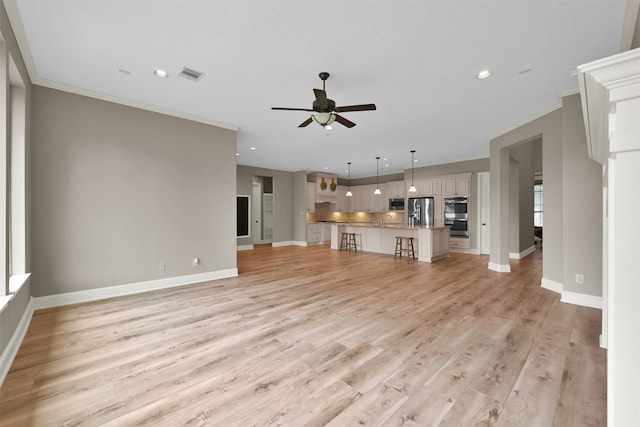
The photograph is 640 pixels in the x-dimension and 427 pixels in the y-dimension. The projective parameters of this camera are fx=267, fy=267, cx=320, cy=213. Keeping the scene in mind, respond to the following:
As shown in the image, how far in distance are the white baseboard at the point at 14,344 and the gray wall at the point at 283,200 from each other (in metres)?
6.44

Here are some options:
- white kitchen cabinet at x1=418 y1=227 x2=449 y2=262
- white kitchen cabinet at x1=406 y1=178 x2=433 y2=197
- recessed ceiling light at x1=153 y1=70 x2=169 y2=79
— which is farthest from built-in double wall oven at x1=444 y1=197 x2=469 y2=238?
recessed ceiling light at x1=153 y1=70 x2=169 y2=79

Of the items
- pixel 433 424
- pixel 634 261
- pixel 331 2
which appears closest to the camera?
pixel 634 261

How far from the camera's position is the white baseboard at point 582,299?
357 cm

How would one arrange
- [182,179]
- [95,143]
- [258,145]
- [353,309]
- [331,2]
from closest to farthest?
1. [331,2]
2. [353,309]
3. [95,143]
4. [182,179]
5. [258,145]

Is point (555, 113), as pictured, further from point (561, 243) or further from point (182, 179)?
point (182, 179)

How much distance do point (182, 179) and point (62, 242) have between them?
180 centimetres

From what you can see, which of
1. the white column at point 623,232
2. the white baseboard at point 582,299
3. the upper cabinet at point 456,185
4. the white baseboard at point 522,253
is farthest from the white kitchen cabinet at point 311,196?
the white column at point 623,232

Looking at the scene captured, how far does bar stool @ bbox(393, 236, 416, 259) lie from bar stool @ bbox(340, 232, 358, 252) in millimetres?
1582

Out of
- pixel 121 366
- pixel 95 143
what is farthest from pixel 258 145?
pixel 121 366

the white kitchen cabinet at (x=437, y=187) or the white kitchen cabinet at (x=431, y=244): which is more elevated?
the white kitchen cabinet at (x=437, y=187)

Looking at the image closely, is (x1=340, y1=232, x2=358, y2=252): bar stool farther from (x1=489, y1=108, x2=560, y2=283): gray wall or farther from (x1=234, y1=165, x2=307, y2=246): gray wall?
(x1=489, y1=108, x2=560, y2=283): gray wall

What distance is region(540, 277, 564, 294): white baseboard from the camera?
167 inches

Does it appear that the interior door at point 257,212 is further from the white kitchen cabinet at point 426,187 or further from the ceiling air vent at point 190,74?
the ceiling air vent at point 190,74

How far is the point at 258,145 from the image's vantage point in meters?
6.71
